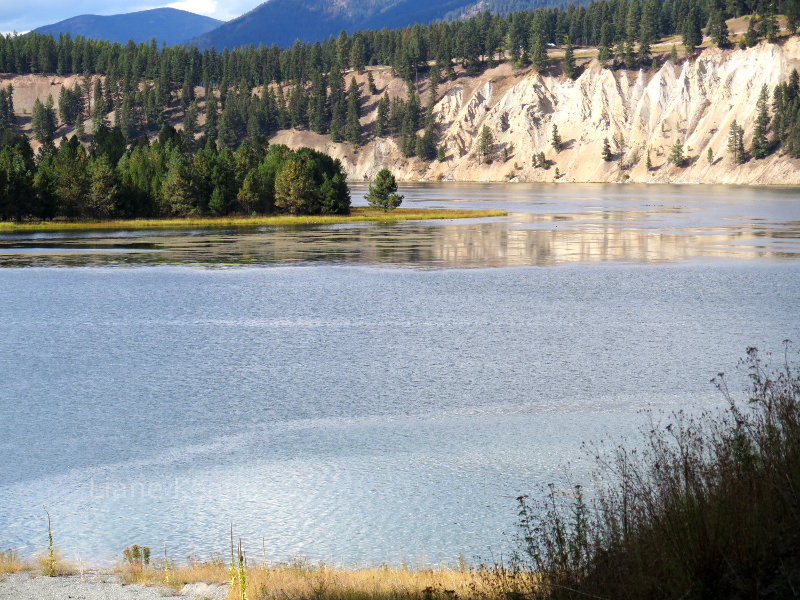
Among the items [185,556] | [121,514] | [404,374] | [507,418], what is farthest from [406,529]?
[404,374]

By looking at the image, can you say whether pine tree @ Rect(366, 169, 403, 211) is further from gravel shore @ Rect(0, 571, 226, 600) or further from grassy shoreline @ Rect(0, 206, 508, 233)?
gravel shore @ Rect(0, 571, 226, 600)

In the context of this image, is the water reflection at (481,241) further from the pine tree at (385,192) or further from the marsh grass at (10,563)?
the marsh grass at (10,563)

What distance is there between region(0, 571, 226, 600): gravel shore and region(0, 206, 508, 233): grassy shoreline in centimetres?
10969

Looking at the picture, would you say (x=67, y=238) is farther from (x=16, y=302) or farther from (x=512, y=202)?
(x=512, y=202)

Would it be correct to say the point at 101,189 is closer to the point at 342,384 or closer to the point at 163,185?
the point at 163,185

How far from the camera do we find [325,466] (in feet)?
79.1

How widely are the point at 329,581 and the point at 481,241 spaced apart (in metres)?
78.0

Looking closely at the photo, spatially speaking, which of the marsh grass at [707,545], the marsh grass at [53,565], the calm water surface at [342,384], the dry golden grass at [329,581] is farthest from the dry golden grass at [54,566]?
the marsh grass at [707,545]

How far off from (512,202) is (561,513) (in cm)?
14712

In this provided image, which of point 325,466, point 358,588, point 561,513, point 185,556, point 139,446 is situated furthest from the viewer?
point 139,446

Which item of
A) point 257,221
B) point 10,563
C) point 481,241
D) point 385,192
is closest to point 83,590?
point 10,563

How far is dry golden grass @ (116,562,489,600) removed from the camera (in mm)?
14234

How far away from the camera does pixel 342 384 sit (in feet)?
109

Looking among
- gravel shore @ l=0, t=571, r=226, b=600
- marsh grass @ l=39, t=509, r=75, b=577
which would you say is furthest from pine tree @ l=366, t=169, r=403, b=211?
gravel shore @ l=0, t=571, r=226, b=600
